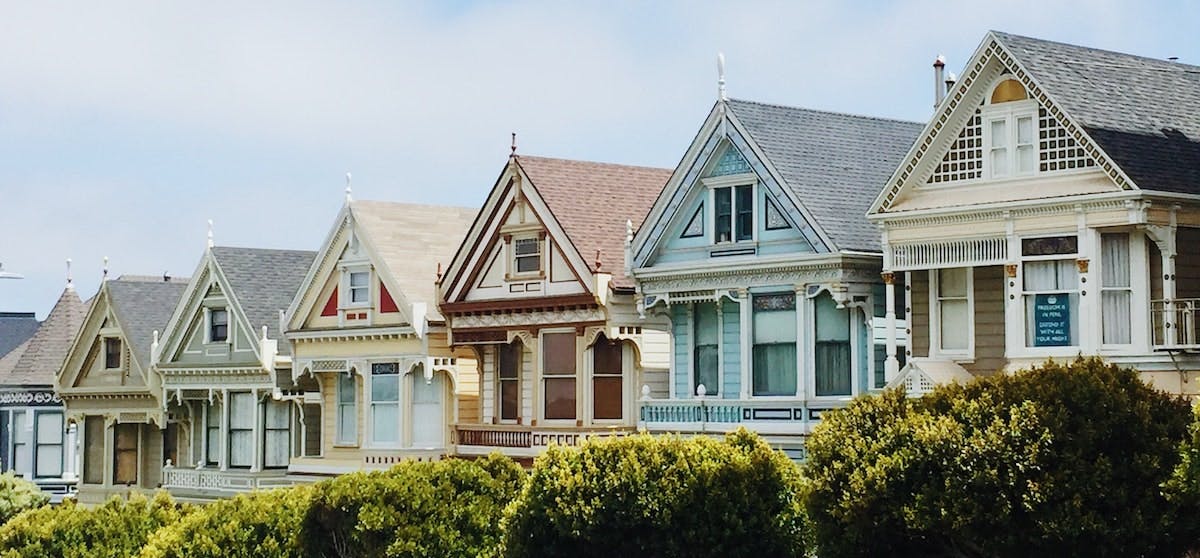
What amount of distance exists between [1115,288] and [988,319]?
3.14 meters

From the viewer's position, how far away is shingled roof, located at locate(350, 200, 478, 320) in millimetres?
49562

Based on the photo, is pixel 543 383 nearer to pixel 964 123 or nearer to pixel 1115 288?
pixel 964 123

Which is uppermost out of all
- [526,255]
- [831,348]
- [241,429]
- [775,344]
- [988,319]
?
[526,255]

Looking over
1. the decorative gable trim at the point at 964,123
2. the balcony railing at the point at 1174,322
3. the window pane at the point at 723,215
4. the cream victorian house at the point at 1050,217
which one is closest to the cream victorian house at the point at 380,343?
the window pane at the point at 723,215

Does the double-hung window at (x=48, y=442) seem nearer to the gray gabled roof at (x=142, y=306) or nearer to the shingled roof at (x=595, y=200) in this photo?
the gray gabled roof at (x=142, y=306)

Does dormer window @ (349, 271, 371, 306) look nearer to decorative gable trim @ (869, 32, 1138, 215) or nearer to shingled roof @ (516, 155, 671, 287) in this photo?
shingled roof @ (516, 155, 671, 287)

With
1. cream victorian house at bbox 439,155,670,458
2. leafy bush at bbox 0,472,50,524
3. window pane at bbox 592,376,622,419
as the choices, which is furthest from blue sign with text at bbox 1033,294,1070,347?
leafy bush at bbox 0,472,50,524

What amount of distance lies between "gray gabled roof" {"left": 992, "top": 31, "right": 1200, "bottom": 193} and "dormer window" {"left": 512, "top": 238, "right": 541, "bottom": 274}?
13.4 meters

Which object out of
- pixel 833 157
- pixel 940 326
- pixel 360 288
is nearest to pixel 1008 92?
pixel 940 326

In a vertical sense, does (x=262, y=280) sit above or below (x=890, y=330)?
above

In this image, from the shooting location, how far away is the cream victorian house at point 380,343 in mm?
48906

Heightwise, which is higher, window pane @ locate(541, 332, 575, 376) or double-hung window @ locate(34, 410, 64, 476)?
window pane @ locate(541, 332, 575, 376)

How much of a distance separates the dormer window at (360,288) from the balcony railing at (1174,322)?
21700 millimetres

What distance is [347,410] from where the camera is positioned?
5209cm
